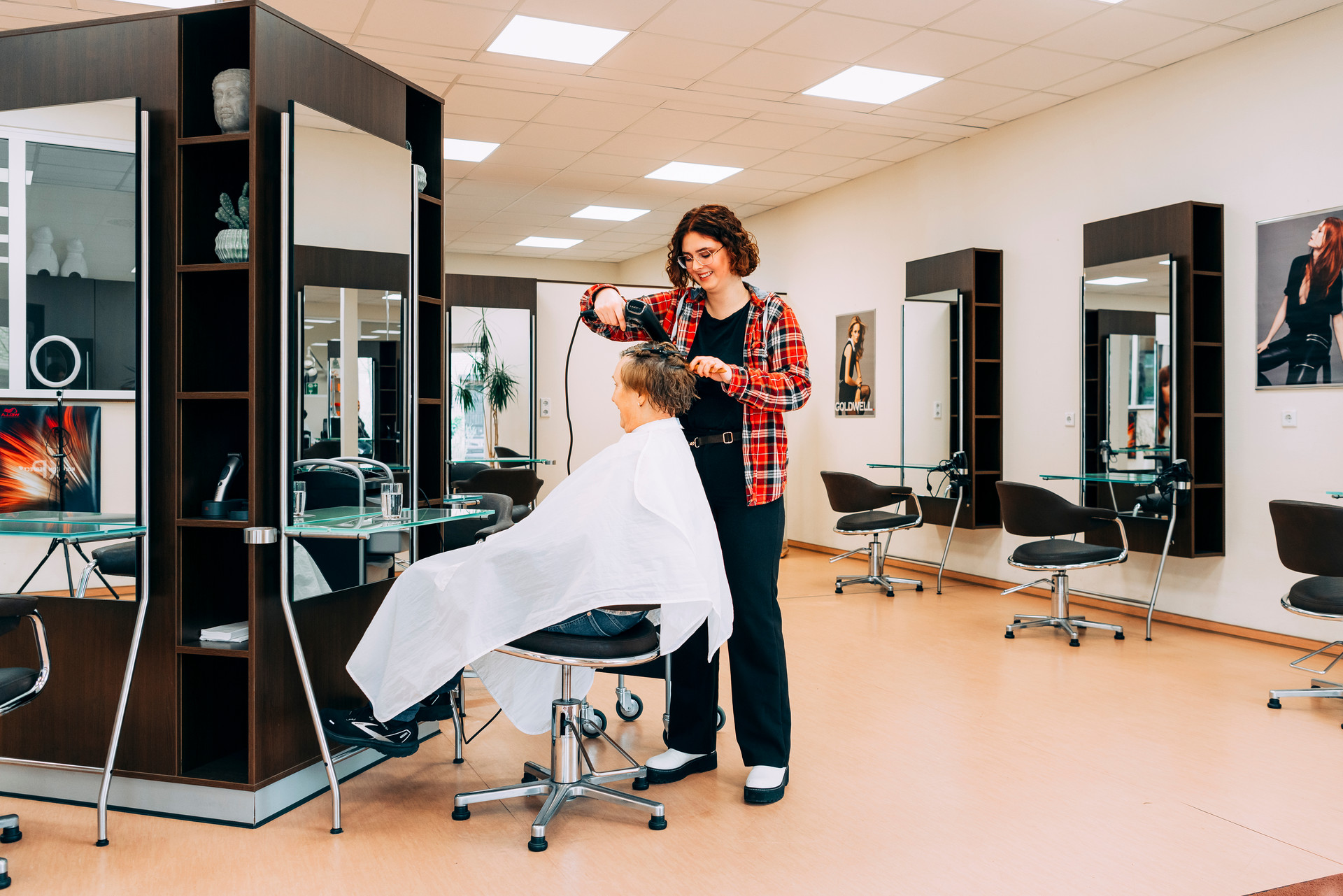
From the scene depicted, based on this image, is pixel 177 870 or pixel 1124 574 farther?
pixel 1124 574

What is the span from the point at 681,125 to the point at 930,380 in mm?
2285

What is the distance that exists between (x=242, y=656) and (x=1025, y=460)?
4739 millimetres

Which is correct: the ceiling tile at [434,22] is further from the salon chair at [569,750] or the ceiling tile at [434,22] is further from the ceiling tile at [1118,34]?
the salon chair at [569,750]

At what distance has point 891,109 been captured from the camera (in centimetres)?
566

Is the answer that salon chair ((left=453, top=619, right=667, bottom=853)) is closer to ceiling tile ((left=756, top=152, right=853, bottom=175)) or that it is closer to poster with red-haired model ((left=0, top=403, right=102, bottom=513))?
poster with red-haired model ((left=0, top=403, right=102, bottom=513))

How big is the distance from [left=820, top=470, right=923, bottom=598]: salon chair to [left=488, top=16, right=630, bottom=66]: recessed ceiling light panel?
2.92 meters

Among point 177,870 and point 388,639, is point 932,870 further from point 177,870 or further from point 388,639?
point 177,870

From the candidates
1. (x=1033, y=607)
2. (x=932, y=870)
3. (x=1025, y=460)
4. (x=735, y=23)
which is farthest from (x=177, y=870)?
(x=1025, y=460)

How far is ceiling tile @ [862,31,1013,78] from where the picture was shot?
183 inches

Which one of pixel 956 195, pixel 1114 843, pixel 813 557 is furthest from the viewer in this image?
pixel 813 557

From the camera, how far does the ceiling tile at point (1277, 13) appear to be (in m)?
4.17

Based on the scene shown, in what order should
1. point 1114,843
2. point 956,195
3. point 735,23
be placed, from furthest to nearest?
1. point 956,195
2. point 735,23
3. point 1114,843

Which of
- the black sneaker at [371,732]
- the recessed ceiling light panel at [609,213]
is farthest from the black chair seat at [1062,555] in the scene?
the recessed ceiling light panel at [609,213]

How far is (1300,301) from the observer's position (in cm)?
436
